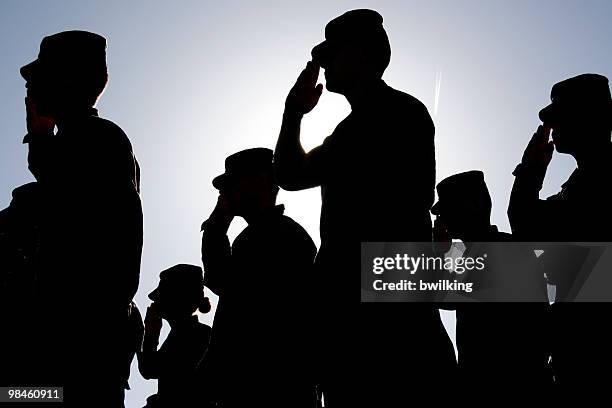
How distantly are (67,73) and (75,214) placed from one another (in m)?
0.77

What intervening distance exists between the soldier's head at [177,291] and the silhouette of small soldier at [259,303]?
188cm

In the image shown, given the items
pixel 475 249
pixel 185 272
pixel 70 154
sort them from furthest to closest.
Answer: pixel 185 272 → pixel 475 249 → pixel 70 154

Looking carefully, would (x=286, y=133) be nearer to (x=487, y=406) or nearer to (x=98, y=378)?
(x=98, y=378)

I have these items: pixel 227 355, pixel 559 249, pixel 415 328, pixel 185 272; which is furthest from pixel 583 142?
pixel 185 272

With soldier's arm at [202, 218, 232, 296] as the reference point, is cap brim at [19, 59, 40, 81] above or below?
above

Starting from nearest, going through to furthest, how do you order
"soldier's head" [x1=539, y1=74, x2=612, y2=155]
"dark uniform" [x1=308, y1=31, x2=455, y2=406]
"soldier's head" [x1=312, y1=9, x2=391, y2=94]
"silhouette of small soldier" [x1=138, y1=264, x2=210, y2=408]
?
"dark uniform" [x1=308, y1=31, x2=455, y2=406], "soldier's head" [x1=312, y1=9, x2=391, y2=94], "soldier's head" [x1=539, y1=74, x2=612, y2=155], "silhouette of small soldier" [x1=138, y1=264, x2=210, y2=408]

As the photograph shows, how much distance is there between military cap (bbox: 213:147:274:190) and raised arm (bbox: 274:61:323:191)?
1.80 meters

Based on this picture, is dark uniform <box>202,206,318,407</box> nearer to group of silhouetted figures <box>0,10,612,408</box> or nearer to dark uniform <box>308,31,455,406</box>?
group of silhouetted figures <box>0,10,612,408</box>

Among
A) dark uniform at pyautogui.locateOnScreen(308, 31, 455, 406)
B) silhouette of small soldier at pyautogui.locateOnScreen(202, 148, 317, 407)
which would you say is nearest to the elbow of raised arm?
dark uniform at pyautogui.locateOnScreen(308, 31, 455, 406)

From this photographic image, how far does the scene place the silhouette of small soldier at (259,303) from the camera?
3.96m

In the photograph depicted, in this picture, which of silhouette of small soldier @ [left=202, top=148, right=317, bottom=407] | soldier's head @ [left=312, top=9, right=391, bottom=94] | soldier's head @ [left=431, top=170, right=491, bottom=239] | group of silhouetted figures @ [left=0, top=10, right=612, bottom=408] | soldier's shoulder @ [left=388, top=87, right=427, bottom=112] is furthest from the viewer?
soldier's head @ [left=431, top=170, right=491, bottom=239]

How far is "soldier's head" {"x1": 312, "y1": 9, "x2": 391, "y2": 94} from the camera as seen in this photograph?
300 centimetres

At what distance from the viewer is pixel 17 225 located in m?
2.90

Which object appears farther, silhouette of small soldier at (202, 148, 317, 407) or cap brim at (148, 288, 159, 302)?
cap brim at (148, 288, 159, 302)
